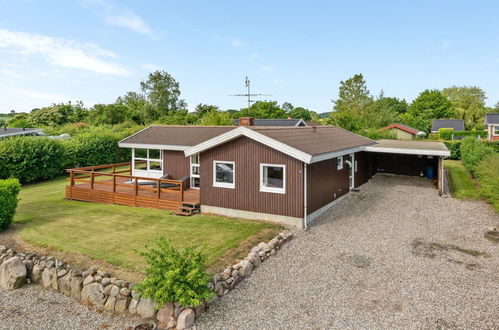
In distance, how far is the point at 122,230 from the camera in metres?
11.2

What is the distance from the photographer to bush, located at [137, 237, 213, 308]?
629 cm

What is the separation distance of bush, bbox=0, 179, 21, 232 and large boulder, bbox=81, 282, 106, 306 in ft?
19.3

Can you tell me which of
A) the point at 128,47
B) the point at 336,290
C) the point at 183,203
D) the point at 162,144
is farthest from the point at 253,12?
the point at 336,290

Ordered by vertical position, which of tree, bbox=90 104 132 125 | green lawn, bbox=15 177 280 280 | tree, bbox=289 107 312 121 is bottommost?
green lawn, bbox=15 177 280 280

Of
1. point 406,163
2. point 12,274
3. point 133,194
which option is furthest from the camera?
point 406,163

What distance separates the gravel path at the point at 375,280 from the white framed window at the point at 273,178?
5.93 ft

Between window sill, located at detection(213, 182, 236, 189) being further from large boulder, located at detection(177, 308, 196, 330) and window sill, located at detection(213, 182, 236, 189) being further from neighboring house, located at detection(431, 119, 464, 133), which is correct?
neighboring house, located at detection(431, 119, 464, 133)

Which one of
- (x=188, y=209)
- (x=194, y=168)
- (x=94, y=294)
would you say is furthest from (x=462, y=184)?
(x=94, y=294)

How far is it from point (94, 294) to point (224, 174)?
6450 millimetres

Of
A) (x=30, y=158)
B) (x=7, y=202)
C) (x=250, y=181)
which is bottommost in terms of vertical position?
(x=7, y=202)

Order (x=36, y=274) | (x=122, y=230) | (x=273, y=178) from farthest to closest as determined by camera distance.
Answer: (x=273, y=178) → (x=122, y=230) → (x=36, y=274)

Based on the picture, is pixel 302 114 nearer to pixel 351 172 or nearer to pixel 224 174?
pixel 351 172

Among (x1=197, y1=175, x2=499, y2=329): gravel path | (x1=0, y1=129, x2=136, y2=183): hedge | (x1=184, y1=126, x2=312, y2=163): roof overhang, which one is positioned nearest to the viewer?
(x1=197, y1=175, x2=499, y2=329): gravel path

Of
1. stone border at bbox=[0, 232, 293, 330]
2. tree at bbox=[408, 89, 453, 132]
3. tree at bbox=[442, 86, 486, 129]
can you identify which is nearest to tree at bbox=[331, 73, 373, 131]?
tree at bbox=[408, 89, 453, 132]
